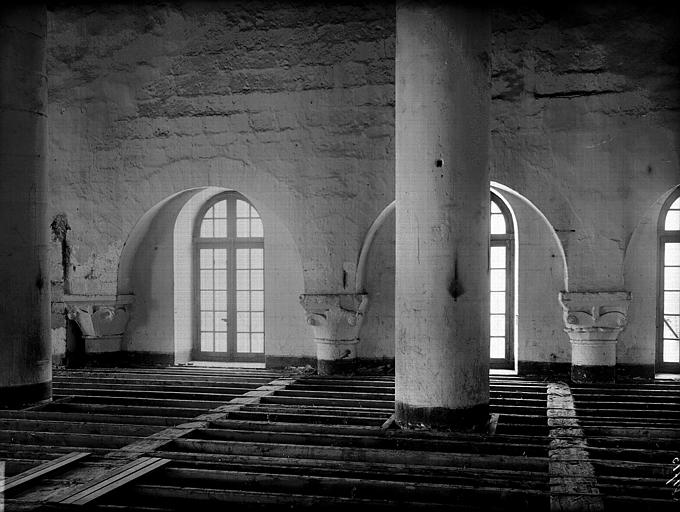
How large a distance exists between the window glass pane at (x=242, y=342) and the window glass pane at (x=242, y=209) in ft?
5.96

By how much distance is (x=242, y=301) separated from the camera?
12234 mm

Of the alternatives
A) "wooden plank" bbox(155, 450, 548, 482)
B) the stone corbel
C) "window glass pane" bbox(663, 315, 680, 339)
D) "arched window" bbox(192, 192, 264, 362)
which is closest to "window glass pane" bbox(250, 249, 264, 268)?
"arched window" bbox(192, 192, 264, 362)

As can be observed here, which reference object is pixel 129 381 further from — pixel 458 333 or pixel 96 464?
pixel 458 333

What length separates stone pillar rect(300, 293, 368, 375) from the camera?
10.8m

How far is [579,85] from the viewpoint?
405 inches

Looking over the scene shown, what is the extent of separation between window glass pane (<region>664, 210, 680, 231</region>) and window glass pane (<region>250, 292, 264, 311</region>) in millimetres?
5809

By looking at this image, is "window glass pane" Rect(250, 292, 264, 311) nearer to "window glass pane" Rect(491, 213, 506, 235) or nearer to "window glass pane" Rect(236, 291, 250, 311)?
"window glass pane" Rect(236, 291, 250, 311)

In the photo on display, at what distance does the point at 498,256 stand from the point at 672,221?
2317 millimetres

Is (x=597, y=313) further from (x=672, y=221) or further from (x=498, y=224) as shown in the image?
(x=498, y=224)

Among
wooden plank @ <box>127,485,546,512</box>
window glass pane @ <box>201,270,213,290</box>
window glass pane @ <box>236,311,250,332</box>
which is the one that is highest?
window glass pane @ <box>201,270,213,290</box>

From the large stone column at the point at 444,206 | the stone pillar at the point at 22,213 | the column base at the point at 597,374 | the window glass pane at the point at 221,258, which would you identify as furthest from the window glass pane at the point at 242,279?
the large stone column at the point at 444,206

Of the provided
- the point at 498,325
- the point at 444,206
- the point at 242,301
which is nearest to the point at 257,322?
the point at 242,301

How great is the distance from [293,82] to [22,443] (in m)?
6.11

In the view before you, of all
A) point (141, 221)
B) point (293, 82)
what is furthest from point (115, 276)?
point (293, 82)
